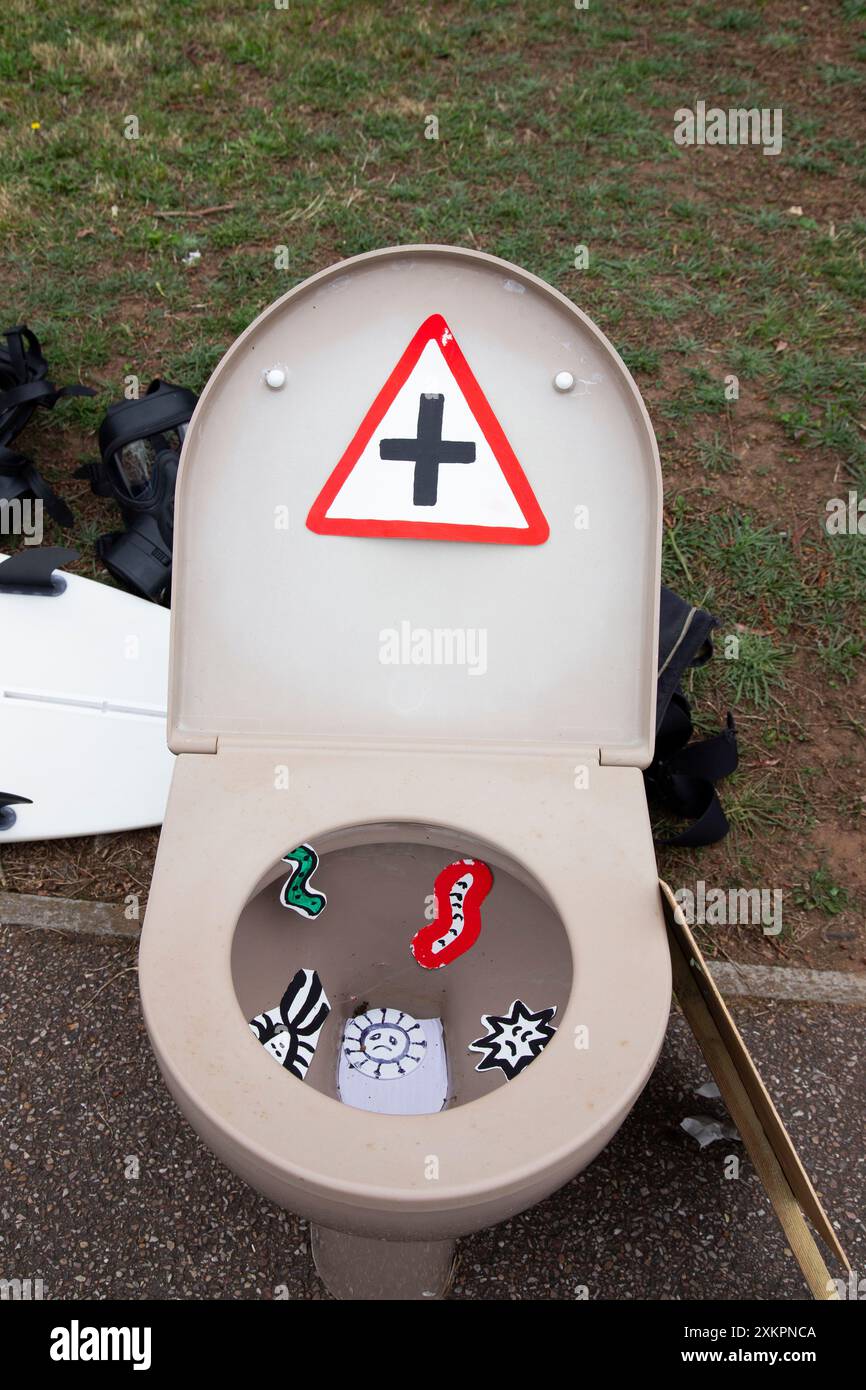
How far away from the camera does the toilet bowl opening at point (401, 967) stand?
1.38 meters

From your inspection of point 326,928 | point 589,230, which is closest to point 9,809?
point 326,928

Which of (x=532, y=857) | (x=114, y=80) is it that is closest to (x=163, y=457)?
(x=532, y=857)

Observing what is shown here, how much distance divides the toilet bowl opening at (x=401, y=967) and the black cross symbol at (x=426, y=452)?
0.44 meters

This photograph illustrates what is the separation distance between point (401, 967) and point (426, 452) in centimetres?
79

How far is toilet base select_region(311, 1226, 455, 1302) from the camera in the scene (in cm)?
142

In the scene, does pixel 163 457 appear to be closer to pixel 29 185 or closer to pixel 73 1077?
pixel 73 1077

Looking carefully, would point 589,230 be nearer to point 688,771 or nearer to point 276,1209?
point 688,771

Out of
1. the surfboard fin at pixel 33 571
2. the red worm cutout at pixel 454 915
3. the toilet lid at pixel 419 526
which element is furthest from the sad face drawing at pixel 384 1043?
the surfboard fin at pixel 33 571

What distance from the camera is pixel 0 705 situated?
6.52 ft

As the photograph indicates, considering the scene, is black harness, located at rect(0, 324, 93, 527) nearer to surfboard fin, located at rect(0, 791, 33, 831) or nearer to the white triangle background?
surfboard fin, located at rect(0, 791, 33, 831)

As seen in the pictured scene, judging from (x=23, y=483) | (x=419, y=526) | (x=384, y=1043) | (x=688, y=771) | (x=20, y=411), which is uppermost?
(x=20, y=411)

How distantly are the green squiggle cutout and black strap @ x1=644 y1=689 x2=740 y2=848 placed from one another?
0.78 m

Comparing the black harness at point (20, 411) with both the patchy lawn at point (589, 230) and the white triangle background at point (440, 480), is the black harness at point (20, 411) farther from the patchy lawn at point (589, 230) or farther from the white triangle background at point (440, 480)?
the white triangle background at point (440, 480)

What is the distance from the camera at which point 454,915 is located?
1455 millimetres
